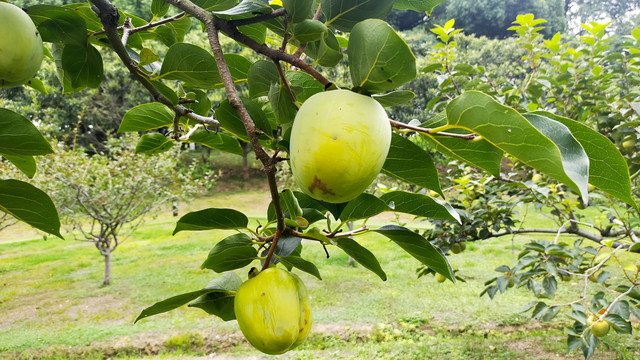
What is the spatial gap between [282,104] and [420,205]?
0.76 feet

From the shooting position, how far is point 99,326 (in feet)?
13.8

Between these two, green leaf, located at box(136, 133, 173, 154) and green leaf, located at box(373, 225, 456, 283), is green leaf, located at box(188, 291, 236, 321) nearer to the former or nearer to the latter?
green leaf, located at box(373, 225, 456, 283)

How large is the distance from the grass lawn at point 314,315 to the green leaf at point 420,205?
318cm

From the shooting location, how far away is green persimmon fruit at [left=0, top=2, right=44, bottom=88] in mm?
480

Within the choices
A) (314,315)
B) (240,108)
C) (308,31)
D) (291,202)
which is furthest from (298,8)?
(314,315)

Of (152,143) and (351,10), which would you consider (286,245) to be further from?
(152,143)

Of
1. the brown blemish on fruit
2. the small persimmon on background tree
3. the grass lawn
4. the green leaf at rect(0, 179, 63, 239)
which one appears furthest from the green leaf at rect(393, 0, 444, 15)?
the grass lawn

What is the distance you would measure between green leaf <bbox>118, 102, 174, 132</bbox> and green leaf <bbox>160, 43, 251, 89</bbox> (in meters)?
0.10

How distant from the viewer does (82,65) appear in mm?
729

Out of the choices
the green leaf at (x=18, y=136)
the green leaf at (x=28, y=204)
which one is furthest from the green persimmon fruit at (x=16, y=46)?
the green leaf at (x=28, y=204)

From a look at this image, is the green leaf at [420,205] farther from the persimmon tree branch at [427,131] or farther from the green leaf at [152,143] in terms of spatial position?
the green leaf at [152,143]

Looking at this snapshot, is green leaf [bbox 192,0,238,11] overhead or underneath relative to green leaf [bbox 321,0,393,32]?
overhead

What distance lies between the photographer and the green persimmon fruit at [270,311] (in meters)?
0.50

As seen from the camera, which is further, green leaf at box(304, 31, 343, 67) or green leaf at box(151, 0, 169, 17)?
green leaf at box(151, 0, 169, 17)
